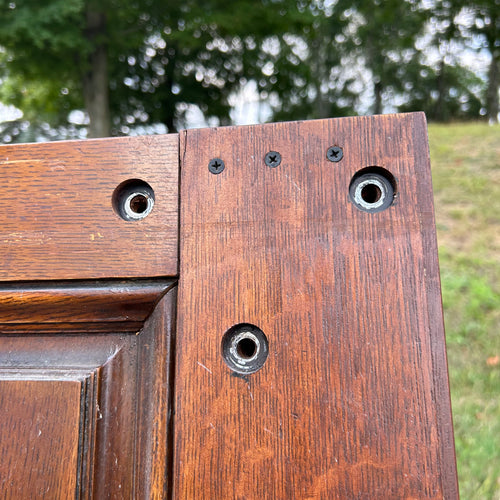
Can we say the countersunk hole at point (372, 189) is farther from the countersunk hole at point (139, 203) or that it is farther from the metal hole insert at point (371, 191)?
the countersunk hole at point (139, 203)

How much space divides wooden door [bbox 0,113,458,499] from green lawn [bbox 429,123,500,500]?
130 centimetres

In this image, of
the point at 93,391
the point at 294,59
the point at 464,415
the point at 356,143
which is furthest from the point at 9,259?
the point at 294,59

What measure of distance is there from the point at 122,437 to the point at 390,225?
0.95 feet

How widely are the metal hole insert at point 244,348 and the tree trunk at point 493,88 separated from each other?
10.8m

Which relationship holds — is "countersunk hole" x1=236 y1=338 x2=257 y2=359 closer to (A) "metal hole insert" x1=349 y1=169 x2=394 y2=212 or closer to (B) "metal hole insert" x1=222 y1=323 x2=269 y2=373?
(B) "metal hole insert" x1=222 y1=323 x2=269 y2=373

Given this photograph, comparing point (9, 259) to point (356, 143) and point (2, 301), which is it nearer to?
point (2, 301)

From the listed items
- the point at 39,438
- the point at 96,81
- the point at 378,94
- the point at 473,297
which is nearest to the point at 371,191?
the point at 39,438

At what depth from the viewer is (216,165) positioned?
393 millimetres

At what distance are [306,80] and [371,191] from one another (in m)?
8.47

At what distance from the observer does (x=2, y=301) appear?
42 cm

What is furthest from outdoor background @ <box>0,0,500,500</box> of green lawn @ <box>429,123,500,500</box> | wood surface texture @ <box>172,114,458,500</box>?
wood surface texture @ <box>172,114,458,500</box>

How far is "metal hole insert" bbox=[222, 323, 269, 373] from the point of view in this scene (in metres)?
0.36

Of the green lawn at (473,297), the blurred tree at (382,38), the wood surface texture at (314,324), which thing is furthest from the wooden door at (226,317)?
the blurred tree at (382,38)

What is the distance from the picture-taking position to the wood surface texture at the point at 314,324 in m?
0.34
